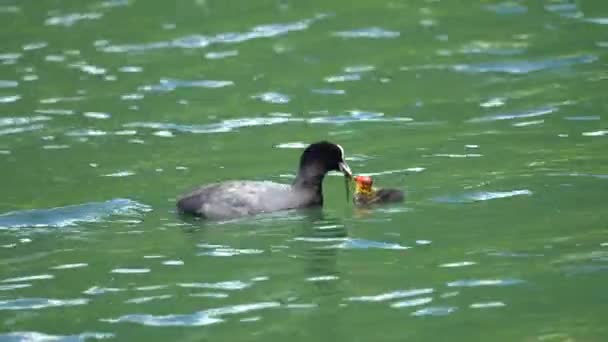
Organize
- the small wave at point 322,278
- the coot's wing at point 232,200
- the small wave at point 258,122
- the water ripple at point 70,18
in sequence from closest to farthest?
the small wave at point 322,278, the coot's wing at point 232,200, the small wave at point 258,122, the water ripple at point 70,18

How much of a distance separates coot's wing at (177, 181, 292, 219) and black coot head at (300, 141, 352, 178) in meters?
0.48

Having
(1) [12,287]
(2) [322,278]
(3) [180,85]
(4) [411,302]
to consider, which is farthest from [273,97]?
(4) [411,302]

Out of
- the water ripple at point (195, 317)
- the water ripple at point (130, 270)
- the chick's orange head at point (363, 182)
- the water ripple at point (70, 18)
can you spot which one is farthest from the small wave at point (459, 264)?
the water ripple at point (70, 18)

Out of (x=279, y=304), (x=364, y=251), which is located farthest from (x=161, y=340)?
(x=364, y=251)

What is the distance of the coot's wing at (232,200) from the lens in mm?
13445

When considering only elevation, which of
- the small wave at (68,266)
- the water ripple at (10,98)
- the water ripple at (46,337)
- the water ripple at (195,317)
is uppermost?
the water ripple at (10,98)

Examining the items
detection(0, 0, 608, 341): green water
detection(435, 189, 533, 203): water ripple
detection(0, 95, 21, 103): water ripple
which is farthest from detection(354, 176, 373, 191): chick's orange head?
detection(0, 95, 21, 103): water ripple

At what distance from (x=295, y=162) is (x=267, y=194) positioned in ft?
7.16

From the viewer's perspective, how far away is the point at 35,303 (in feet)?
36.0

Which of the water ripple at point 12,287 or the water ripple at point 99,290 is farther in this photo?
the water ripple at point 12,287

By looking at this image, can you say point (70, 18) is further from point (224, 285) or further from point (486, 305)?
point (486, 305)

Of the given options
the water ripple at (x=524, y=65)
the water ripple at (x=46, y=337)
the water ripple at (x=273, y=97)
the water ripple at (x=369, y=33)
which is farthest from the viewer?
the water ripple at (x=369, y=33)

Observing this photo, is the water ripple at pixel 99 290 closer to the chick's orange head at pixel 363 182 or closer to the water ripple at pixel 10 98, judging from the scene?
the chick's orange head at pixel 363 182

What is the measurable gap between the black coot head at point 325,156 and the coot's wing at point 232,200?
48 centimetres
